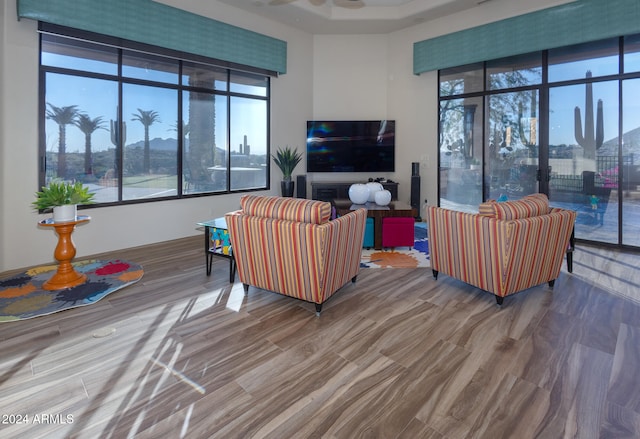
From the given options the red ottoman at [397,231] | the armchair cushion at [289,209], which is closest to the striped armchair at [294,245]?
the armchair cushion at [289,209]

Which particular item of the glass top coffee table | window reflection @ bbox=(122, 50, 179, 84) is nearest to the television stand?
window reflection @ bbox=(122, 50, 179, 84)

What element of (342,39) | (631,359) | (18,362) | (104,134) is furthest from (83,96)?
(631,359)

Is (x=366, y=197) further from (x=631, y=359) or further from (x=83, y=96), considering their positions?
(x=83, y=96)

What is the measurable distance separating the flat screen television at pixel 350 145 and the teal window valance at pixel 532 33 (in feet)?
4.18

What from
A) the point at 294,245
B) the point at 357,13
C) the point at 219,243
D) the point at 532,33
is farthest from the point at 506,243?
the point at 357,13

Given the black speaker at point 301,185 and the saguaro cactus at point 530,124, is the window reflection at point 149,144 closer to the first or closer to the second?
the black speaker at point 301,185

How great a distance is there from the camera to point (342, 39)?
730 cm

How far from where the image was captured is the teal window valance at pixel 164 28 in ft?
13.8

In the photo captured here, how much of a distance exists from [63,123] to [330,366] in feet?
14.0

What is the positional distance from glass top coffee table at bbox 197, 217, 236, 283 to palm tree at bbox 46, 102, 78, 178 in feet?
6.64

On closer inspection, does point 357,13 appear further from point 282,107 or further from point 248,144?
point 248,144

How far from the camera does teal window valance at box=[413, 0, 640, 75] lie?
4.68 meters

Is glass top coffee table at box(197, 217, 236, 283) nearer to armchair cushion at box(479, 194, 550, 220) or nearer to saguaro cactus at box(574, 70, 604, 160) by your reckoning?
armchair cushion at box(479, 194, 550, 220)

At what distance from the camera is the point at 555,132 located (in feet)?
18.0
